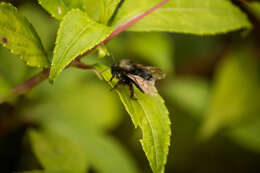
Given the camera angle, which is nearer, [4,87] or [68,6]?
[68,6]

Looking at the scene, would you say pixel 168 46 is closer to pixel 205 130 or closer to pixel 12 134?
pixel 205 130

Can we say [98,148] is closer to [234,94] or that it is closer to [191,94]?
[191,94]

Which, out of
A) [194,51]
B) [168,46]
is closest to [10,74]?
[168,46]

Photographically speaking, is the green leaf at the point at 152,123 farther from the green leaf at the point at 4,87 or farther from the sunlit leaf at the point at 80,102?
the sunlit leaf at the point at 80,102

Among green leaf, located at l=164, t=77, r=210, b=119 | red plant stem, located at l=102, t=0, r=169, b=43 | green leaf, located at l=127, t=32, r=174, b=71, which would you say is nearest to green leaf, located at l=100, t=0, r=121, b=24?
red plant stem, located at l=102, t=0, r=169, b=43

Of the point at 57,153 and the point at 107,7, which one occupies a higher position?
the point at 107,7

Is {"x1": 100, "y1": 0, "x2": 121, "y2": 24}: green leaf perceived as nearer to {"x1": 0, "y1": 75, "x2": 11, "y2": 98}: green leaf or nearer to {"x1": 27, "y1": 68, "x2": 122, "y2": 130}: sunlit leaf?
{"x1": 0, "y1": 75, "x2": 11, "y2": 98}: green leaf

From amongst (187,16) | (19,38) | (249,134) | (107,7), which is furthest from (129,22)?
(249,134)
